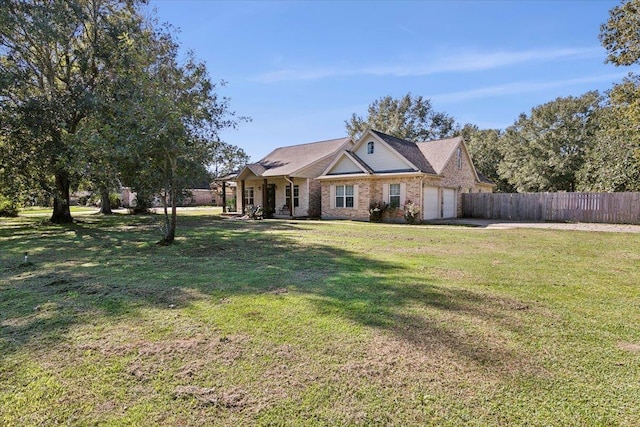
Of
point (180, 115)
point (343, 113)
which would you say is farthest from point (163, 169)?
point (343, 113)

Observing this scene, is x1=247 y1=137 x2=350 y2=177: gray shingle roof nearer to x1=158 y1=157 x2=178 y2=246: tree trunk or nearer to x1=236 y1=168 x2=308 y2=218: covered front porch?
x1=236 y1=168 x2=308 y2=218: covered front porch

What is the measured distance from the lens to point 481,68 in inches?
763

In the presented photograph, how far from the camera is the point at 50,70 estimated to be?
48.3ft

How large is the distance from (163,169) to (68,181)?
10.0 metres

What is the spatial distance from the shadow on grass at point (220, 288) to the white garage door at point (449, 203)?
45.8 ft

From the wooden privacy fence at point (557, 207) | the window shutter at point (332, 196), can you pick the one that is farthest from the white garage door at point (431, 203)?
the window shutter at point (332, 196)

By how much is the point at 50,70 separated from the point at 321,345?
17878 millimetres

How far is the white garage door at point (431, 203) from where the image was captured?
1948cm

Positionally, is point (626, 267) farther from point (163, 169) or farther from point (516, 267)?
point (163, 169)

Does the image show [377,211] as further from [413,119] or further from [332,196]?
[413,119]

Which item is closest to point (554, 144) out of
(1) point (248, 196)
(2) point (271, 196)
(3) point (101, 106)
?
(2) point (271, 196)

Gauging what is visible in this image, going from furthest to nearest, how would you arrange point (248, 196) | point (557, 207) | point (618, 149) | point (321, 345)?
→ point (248, 196), point (618, 149), point (557, 207), point (321, 345)

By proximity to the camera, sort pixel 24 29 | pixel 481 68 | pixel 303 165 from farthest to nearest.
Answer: pixel 303 165 → pixel 481 68 → pixel 24 29

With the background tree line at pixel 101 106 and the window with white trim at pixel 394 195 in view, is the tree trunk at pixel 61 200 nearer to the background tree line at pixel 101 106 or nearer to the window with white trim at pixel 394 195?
the background tree line at pixel 101 106
